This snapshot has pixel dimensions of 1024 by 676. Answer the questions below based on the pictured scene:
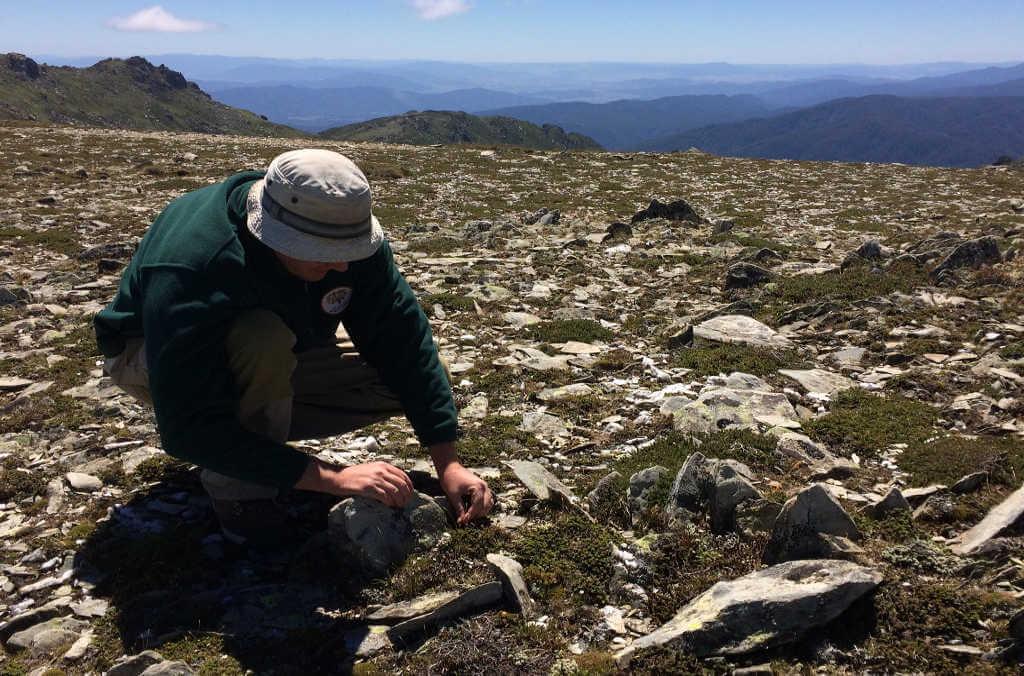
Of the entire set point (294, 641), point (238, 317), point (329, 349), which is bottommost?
point (294, 641)

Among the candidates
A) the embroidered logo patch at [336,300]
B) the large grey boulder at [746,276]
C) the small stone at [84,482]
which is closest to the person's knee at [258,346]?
the embroidered logo patch at [336,300]

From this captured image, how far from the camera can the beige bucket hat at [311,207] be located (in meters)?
4.46

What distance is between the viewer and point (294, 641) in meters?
4.89

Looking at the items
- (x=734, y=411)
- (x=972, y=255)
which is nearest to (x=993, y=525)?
(x=734, y=411)

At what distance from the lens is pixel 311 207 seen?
14.6 feet

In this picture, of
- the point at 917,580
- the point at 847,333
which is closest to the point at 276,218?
the point at 917,580

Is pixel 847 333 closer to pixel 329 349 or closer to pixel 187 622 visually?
pixel 329 349

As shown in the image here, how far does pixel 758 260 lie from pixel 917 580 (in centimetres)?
1459

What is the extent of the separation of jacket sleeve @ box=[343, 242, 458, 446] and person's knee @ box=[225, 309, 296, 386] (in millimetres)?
878

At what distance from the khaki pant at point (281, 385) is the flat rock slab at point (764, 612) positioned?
10.7 feet

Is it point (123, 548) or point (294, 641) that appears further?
point (123, 548)

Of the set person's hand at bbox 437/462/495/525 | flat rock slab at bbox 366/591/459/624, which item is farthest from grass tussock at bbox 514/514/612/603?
flat rock slab at bbox 366/591/459/624

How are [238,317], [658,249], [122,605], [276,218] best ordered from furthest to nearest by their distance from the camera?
[658,249]
[122,605]
[238,317]
[276,218]

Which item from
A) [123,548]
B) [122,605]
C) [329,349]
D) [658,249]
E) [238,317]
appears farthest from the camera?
[658,249]
